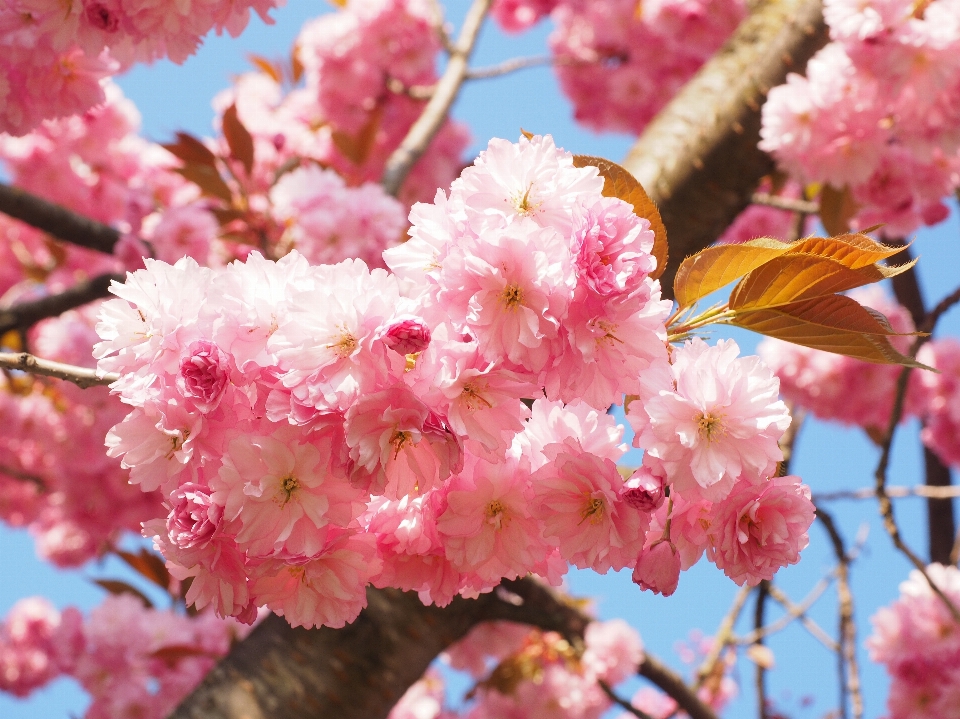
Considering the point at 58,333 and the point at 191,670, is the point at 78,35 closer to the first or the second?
the point at 191,670

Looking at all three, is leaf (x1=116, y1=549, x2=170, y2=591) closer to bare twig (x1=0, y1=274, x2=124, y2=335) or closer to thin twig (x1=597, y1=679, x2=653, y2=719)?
bare twig (x1=0, y1=274, x2=124, y2=335)

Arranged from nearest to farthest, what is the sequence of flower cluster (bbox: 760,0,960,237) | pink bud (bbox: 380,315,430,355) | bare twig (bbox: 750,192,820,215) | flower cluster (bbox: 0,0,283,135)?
1. pink bud (bbox: 380,315,430,355)
2. flower cluster (bbox: 0,0,283,135)
3. flower cluster (bbox: 760,0,960,237)
4. bare twig (bbox: 750,192,820,215)

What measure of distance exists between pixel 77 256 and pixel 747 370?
3809mm

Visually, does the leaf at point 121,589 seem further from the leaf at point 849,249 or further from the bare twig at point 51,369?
the leaf at point 849,249

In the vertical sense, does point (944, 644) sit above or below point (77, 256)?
below

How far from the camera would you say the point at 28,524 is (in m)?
4.59

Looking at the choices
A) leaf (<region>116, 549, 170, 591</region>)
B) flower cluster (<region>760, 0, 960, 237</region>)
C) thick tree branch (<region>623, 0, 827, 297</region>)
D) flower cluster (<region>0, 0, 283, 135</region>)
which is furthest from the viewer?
leaf (<region>116, 549, 170, 591</region>)

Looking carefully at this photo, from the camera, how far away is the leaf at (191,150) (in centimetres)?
235

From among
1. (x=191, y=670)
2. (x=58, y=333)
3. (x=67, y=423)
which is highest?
(x=58, y=333)

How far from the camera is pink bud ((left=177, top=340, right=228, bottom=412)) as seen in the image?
0.69 meters

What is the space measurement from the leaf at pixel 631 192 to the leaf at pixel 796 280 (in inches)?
3.7

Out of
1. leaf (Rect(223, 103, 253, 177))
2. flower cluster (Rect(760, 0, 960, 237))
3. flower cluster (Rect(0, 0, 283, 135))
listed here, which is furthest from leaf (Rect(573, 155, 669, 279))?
leaf (Rect(223, 103, 253, 177))

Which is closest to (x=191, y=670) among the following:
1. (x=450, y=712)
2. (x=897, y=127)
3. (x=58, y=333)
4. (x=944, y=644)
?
(x=450, y=712)

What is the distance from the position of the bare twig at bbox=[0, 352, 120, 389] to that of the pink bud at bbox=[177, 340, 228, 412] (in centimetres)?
18
